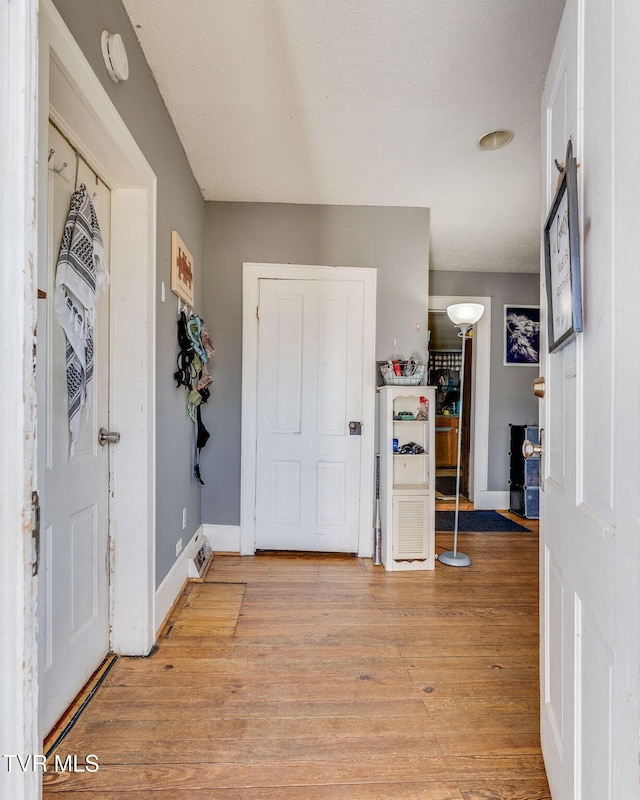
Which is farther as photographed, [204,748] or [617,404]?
[204,748]

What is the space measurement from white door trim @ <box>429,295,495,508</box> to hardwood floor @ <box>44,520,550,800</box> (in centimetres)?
210

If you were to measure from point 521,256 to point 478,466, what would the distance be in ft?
7.27

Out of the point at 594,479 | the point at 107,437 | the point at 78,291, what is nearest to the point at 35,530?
the point at 594,479

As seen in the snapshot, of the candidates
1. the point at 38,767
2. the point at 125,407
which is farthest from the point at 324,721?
the point at 125,407

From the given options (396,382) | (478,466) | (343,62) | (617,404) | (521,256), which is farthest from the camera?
(478,466)

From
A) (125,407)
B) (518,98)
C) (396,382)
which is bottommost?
(125,407)

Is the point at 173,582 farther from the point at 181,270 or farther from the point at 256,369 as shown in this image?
the point at 181,270

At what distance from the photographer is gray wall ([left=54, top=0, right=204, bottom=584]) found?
4.59 ft

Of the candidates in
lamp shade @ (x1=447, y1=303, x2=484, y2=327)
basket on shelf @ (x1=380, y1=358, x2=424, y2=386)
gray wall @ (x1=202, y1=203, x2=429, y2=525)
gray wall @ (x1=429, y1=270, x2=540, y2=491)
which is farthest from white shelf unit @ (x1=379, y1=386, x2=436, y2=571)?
gray wall @ (x1=429, y1=270, x2=540, y2=491)

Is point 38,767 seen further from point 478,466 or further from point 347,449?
point 478,466

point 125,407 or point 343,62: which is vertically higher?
point 343,62

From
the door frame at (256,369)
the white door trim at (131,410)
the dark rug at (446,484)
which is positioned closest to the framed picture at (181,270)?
the white door trim at (131,410)

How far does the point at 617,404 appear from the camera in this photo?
26.4 inches

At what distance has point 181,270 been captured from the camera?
2424 millimetres
